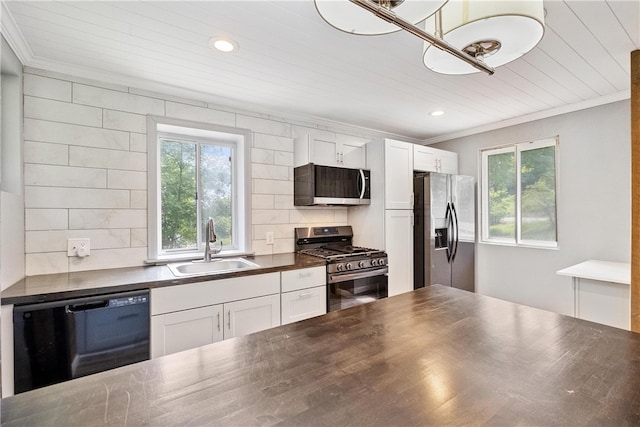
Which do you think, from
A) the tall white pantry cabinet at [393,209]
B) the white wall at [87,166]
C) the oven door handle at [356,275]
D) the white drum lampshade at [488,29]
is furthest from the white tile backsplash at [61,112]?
the tall white pantry cabinet at [393,209]

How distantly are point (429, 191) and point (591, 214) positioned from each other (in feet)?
4.99

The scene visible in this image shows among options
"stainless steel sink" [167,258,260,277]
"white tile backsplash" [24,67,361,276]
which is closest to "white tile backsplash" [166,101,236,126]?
"white tile backsplash" [24,67,361,276]

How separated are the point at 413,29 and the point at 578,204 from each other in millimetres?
3124

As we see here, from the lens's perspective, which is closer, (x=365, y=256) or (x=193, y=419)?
(x=193, y=419)

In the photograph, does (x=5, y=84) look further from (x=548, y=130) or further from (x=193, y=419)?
(x=548, y=130)

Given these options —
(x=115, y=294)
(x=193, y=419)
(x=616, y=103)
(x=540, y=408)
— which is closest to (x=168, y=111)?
(x=115, y=294)

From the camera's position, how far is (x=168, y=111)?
2484 millimetres

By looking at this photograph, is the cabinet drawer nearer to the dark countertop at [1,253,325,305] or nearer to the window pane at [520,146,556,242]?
the dark countertop at [1,253,325,305]

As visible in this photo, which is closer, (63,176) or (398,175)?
(63,176)

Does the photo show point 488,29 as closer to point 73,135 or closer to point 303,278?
point 303,278

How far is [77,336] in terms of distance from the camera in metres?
1.65

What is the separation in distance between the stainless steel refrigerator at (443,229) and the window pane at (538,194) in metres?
0.56

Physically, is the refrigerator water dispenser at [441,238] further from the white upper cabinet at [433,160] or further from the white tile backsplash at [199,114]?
the white tile backsplash at [199,114]

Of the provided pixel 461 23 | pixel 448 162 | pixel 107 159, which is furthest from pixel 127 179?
pixel 448 162
